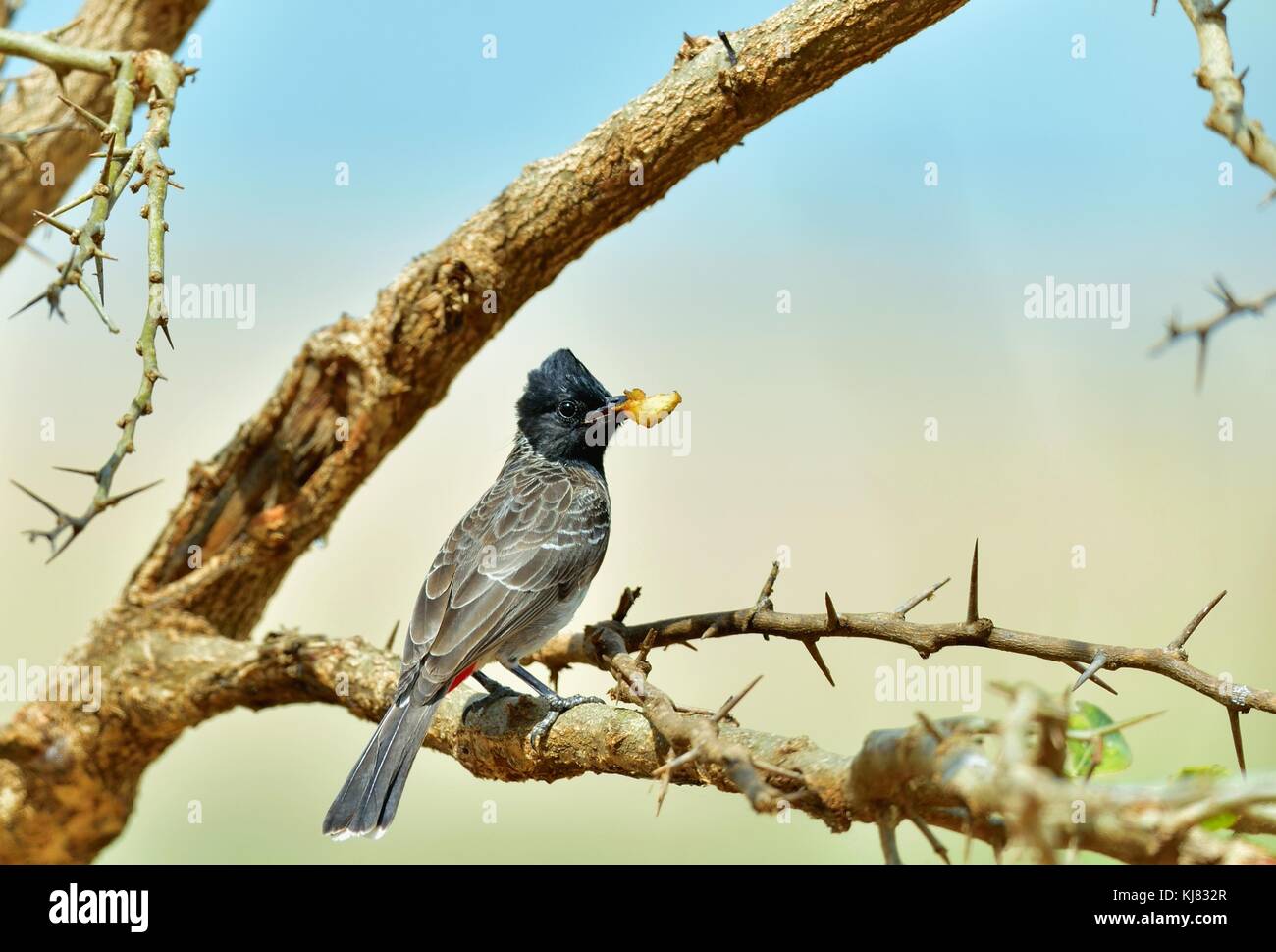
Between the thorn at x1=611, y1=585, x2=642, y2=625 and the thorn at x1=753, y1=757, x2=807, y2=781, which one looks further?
the thorn at x1=611, y1=585, x2=642, y2=625

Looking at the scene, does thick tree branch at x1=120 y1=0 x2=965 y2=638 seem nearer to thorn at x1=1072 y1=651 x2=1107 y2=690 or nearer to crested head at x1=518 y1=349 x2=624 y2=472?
crested head at x1=518 y1=349 x2=624 y2=472

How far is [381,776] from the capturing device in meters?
3.70

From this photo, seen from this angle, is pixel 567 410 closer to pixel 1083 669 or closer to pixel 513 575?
pixel 513 575

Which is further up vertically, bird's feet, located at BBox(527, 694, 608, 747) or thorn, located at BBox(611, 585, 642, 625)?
thorn, located at BBox(611, 585, 642, 625)

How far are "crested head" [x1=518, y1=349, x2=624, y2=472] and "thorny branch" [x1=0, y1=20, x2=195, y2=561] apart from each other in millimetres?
1977

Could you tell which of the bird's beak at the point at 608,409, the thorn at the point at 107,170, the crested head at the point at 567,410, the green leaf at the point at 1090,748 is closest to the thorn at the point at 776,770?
the green leaf at the point at 1090,748

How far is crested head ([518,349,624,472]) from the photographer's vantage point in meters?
5.25

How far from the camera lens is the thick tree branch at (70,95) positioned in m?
5.63

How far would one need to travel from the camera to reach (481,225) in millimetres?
4910

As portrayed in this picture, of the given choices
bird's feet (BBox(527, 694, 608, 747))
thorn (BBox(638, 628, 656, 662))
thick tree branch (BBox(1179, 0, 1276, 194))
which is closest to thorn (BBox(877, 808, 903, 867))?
thick tree branch (BBox(1179, 0, 1276, 194))

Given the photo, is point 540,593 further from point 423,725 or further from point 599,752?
point 599,752

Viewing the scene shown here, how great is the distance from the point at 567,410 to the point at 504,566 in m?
1.12

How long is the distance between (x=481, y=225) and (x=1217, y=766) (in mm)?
3625

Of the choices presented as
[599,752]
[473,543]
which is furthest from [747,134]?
[599,752]
